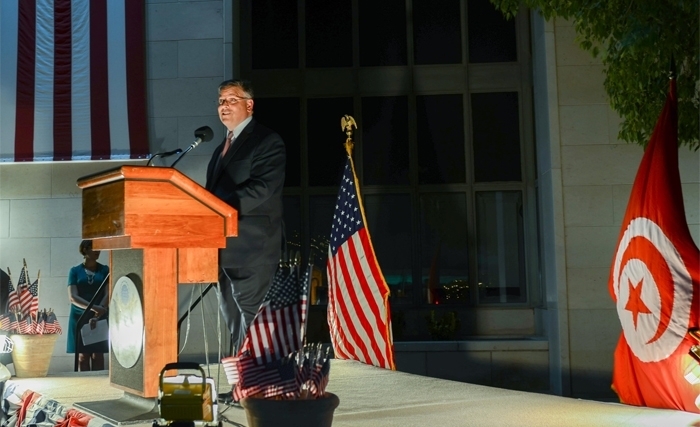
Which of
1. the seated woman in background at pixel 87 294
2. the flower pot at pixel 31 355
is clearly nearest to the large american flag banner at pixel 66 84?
the seated woman in background at pixel 87 294

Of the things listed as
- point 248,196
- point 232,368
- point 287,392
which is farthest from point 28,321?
point 287,392

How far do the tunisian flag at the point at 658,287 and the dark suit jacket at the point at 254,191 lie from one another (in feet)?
8.20

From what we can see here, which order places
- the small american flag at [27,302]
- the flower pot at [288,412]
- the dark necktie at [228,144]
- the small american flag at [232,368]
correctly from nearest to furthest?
1. the flower pot at [288,412]
2. the small american flag at [232,368]
3. the dark necktie at [228,144]
4. the small american flag at [27,302]

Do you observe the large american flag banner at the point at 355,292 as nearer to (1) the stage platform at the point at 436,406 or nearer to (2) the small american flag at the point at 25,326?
(1) the stage platform at the point at 436,406

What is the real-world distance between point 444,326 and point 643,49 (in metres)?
5.49

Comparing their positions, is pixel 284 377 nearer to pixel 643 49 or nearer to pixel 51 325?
pixel 51 325

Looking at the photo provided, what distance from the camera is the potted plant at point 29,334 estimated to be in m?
6.22

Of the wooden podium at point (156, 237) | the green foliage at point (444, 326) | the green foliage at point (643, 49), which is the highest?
the green foliage at point (643, 49)

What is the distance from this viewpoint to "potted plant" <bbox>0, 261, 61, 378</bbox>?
6.22m

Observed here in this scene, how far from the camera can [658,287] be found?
523 cm

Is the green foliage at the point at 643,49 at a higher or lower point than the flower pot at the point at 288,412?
higher

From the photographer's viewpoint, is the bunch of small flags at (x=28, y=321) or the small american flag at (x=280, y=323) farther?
the bunch of small flags at (x=28, y=321)

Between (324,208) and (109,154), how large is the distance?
3299 mm

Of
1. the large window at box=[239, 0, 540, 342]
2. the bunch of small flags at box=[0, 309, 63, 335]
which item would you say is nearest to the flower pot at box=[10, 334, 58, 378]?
the bunch of small flags at box=[0, 309, 63, 335]
